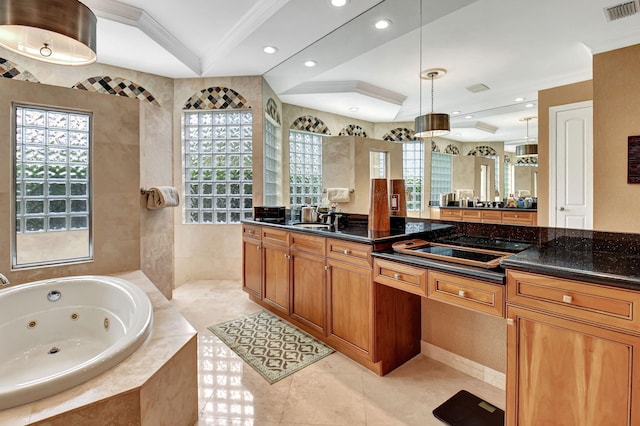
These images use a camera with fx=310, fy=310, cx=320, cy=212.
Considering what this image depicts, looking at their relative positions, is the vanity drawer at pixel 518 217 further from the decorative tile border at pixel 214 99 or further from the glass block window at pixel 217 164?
the decorative tile border at pixel 214 99

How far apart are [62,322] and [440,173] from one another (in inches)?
110

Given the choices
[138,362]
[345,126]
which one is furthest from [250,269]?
[138,362]

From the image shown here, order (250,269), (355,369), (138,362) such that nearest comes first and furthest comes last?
(138,362), (355,369), (250,269)

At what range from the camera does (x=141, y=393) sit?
114cm

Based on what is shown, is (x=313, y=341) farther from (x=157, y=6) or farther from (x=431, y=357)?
(x=157, y=6)

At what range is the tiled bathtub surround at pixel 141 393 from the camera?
1.03 m

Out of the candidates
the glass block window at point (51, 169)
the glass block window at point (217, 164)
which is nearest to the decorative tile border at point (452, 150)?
the glass block window at point (217, 164)

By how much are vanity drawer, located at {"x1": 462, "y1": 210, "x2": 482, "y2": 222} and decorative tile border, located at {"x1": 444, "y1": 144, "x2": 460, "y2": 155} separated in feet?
1.26

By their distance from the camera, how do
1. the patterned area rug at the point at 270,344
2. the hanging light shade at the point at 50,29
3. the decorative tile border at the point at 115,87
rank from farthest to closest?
the decorative tile border at the point at 115,87, the patterned area rug at the point at 270,344, the hanging light shade at the point at 50,29

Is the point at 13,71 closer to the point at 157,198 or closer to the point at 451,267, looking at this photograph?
the point at 157,198

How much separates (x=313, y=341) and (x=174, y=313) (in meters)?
1.09

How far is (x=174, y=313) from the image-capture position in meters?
1.85

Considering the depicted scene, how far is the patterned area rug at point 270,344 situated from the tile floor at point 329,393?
0.07 metres

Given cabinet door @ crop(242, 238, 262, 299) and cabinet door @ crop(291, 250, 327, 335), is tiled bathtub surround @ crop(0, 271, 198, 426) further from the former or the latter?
cabinet door @ crop(242, 238, 262, 299)
